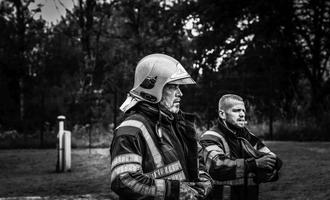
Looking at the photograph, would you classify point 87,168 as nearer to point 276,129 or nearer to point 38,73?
point 276,129

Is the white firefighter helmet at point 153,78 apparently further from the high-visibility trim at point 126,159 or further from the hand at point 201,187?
the hand at point 201,187

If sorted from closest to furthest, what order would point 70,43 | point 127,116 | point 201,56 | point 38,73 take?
point 127,116 → point 201,56 → point 38,73 → point 70,43

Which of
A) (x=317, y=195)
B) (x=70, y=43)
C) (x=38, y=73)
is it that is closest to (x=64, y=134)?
(x=317, y=195)

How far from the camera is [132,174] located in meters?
2.81

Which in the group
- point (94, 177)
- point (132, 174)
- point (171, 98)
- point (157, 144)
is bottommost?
point (94, 177)

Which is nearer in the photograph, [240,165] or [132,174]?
[132,174]

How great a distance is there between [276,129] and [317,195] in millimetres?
9887

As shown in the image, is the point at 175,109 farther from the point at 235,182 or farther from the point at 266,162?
the point at 235,182

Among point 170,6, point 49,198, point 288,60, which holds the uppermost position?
point 170,6

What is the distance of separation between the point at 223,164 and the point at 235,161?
103 mm

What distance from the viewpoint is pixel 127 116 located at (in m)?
3.05

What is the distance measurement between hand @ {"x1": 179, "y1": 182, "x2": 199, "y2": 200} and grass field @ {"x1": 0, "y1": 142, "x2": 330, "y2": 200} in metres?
4.66

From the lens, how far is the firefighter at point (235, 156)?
Result: 4.38 metres

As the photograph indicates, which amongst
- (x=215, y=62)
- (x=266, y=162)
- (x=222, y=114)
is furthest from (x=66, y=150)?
(x=215, y=62)
